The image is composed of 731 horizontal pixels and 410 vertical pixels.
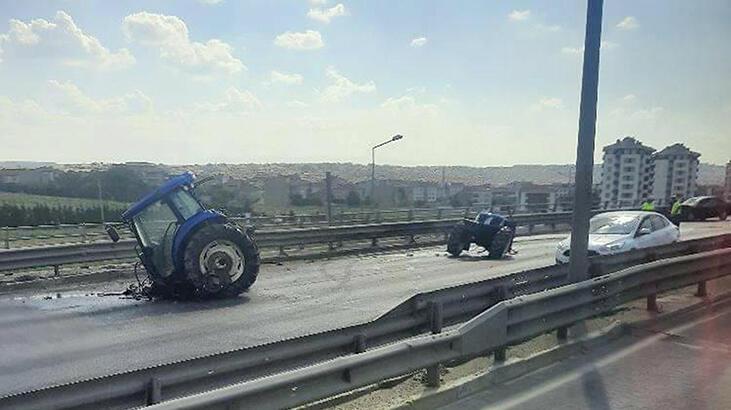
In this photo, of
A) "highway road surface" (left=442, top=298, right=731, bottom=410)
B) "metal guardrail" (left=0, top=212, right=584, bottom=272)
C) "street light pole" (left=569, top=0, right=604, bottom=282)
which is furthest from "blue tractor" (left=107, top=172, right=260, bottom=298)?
"highway road surface" (left=442, top=298, right=731, bottom=410)

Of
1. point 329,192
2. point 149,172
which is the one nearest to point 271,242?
point 149,172

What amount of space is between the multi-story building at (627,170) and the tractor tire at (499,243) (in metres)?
42.3

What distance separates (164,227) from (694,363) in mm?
8844

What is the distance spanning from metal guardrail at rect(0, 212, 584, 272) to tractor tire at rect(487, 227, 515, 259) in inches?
183

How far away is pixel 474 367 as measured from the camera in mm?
6000

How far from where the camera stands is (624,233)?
561 inches

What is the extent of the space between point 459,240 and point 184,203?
9752mm

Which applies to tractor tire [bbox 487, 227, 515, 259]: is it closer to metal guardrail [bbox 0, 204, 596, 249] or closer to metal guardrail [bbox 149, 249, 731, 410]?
metal guardrail [bbox 0, 204, 596, 249]

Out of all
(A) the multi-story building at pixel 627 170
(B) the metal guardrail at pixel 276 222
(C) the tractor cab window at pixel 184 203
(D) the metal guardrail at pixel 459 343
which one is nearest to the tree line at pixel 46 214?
(B) the metal guardrail at pixel 276 222

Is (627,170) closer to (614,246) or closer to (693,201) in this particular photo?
(693,201)

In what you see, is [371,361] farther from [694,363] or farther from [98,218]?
[98,218]

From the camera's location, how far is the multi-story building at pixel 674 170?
6033 centimetres

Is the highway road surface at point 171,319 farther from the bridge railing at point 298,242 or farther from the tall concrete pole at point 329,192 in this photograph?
the tall concrete pole at point 329,192

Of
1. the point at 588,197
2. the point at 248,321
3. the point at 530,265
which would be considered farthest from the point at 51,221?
the point at 588,197
